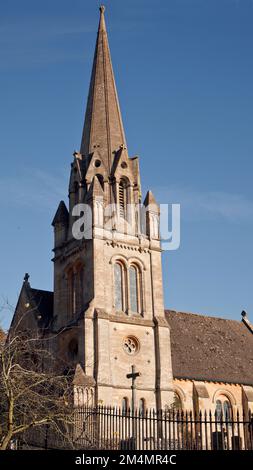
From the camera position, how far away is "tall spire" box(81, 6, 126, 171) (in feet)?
168

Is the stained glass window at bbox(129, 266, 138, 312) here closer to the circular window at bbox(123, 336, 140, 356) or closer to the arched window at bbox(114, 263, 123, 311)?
the arched window at bbox(114, 263, 123, 311)

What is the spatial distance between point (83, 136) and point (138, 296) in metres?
13.3

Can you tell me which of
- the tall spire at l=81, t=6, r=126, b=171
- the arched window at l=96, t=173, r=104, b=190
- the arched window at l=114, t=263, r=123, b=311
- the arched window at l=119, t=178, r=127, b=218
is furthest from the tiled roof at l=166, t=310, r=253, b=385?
the tall spire at l=81, t=6, r=126, b=171

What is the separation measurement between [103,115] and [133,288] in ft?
44.6

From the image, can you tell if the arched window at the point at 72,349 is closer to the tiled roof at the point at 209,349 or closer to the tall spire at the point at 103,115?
the tiled roof at the point at 209,349

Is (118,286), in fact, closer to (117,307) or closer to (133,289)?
(133,289)

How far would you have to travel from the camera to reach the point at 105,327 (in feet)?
141

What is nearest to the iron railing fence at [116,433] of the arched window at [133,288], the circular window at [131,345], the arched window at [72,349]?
the circular window at [131,345]

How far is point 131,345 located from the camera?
4475 cm

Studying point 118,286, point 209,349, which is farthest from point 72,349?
point 209,349

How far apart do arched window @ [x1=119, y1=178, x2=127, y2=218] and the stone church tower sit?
0.07 m

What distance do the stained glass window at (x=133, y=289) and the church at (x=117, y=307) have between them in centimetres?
7

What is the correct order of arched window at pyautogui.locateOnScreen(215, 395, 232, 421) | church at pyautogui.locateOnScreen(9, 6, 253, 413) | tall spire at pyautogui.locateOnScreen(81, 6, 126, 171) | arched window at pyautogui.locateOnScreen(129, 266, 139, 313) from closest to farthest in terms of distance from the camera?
church at pyautogui.locateOnScreen(9, 6, 253, 413), arched window at pyautogui.locateOnScreen(129, 266, 139, 313), arched window at pyautogui.locateOnScreen(215, 395, 232, 421), tall spire at pyautogui.locateOnScreen(81, 6, 126, 171)

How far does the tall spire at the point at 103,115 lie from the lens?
168ft
